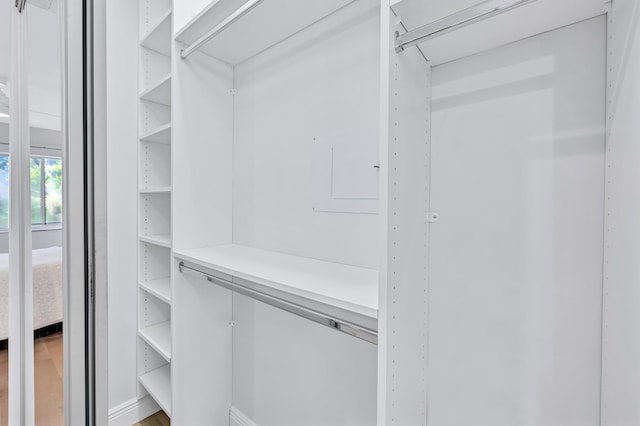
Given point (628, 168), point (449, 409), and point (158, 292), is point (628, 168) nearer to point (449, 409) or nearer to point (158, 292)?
point (449, 409)

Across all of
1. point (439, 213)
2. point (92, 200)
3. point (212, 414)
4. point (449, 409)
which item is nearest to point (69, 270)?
point (92, 200)

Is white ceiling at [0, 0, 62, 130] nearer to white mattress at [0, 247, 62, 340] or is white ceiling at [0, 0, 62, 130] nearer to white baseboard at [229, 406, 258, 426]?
white mattress at [0, 247, 62, 340]

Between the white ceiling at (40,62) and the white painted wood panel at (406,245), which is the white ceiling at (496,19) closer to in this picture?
the white painted wood panel at (406,245)

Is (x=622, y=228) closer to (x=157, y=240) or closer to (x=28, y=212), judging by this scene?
(x=28, y=212)

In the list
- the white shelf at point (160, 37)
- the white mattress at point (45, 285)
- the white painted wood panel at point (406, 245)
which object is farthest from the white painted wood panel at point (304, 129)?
the white mattress at point (45, 285)

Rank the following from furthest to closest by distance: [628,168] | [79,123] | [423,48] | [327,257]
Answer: [327,257] < [423,48] < [628,168] < [79,123]

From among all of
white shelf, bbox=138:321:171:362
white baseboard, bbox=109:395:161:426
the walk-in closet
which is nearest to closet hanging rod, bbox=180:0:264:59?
the walk-in closet

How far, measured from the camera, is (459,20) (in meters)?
0.67

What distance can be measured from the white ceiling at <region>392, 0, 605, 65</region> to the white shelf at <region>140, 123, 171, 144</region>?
1304 mm

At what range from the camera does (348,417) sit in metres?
1.19

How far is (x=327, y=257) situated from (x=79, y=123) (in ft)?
3.23

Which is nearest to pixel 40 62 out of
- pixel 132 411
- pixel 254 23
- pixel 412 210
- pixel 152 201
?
pixel 254 23

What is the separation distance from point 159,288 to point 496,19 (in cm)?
196

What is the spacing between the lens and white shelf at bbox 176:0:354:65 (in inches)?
45.6
